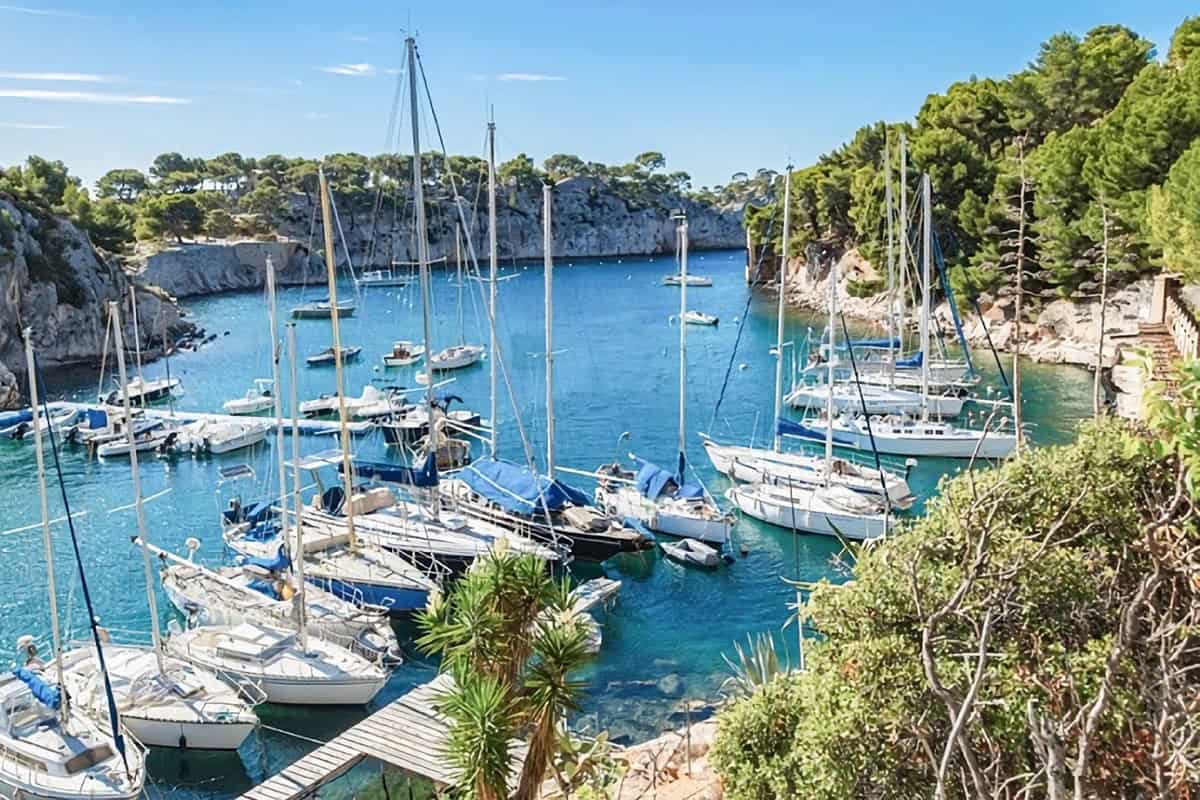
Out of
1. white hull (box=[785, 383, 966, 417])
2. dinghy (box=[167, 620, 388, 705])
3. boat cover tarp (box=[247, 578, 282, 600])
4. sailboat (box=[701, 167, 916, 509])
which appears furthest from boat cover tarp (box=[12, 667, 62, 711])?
white hull (box=[785, 383, 966, 417])

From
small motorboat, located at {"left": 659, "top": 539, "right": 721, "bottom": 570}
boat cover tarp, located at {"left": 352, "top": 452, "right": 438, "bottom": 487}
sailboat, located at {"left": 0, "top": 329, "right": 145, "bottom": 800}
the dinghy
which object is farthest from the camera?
small motorboat, located at {"left": 659, "top": 539, "right": 721, "bottom": 570}

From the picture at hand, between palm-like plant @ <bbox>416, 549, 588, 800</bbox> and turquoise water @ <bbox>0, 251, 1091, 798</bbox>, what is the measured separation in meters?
9.83

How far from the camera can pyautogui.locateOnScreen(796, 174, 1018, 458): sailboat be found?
3328 centimetres

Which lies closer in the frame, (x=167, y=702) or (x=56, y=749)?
(x=56, y=749)

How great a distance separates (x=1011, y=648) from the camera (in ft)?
28.7

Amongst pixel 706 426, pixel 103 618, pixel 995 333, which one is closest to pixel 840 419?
pixel 706 426

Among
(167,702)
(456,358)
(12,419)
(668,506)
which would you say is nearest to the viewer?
(167,702)

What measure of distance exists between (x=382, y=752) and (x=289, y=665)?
16.8ft

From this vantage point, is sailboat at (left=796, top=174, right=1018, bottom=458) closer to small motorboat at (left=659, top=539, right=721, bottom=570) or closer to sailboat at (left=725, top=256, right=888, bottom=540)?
sailboat at (left=725, top=256, right=888, bottom=540)

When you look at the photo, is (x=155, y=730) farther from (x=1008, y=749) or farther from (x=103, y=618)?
(x=1008, y=749)

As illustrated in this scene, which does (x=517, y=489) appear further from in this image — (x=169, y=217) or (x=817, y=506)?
(x=169, y=217)

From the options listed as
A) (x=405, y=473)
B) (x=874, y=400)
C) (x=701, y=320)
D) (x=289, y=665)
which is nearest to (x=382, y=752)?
(x=289, y=665)

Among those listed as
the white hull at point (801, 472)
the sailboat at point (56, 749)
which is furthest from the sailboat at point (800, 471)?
the sailboat at point (56, 749)

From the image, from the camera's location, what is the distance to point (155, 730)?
17.6m
